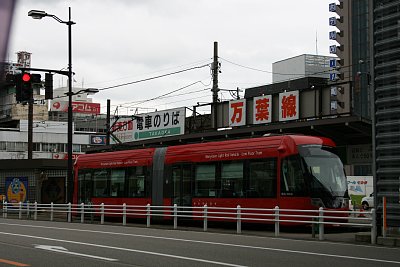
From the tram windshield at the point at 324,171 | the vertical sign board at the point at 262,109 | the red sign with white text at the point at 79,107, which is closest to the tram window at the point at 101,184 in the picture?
the vertical sign board at the point at 262,109

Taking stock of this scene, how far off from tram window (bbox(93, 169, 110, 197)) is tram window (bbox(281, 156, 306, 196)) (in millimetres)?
11446

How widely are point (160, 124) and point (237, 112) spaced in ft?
24.6

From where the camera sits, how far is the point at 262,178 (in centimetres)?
2012

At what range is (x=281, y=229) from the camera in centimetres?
2056

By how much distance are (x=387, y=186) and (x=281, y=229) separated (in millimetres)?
6354

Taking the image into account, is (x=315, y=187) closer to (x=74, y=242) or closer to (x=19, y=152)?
(x=74, y=242)

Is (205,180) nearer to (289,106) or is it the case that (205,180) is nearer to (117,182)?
(117,182)

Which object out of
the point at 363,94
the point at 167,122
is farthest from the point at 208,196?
the point at 363,94

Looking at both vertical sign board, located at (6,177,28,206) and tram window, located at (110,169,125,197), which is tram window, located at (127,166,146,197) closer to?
tram window, located at (110,169,125,197)

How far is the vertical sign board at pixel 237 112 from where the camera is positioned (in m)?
29.9

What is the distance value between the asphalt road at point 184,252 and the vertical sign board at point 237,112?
1428 centimetres

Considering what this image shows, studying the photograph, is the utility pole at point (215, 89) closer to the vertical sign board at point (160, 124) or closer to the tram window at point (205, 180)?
the vertical sign board at point (160, 124)

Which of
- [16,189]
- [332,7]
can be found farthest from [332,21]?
[16,189]

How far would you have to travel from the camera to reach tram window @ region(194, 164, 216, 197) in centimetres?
2228
